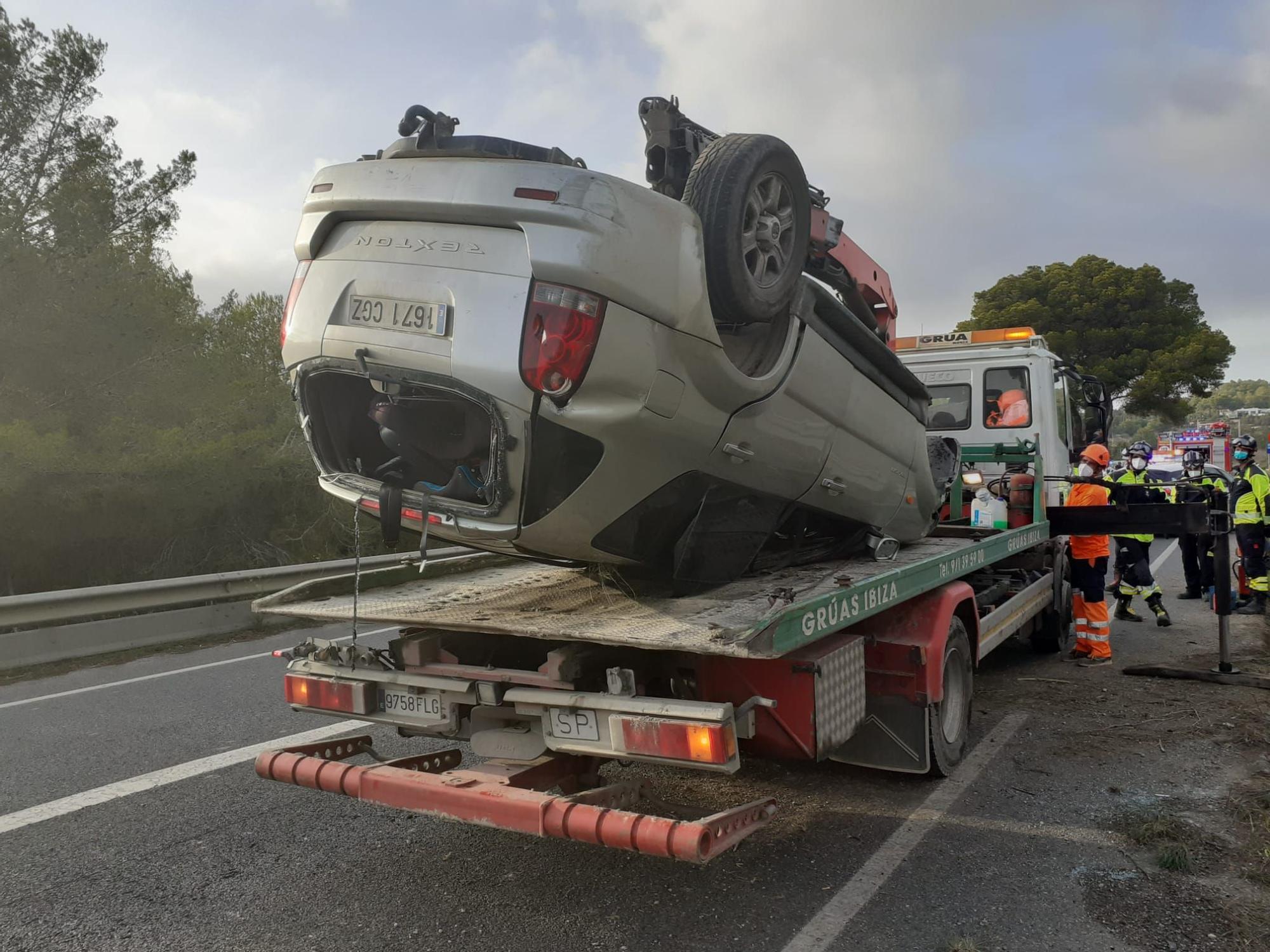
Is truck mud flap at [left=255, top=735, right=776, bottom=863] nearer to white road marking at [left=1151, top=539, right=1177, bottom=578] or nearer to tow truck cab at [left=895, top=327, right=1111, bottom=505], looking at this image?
tow truck cab at [left=895, top=327, right=1111, bottom=505]

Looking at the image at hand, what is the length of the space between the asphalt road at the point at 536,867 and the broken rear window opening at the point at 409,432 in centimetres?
149

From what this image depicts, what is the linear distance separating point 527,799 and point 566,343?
1.50 meters

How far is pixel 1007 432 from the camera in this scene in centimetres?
820

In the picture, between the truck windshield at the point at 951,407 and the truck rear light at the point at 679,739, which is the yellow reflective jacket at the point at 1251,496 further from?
the truck rear light at the point at 679,739

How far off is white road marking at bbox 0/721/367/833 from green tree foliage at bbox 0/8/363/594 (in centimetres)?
633

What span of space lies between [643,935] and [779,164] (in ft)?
9.68

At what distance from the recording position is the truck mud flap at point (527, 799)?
278 cm

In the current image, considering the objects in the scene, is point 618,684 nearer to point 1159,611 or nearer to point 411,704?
point 411,704

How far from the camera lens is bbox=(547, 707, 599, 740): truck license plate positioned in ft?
10.2

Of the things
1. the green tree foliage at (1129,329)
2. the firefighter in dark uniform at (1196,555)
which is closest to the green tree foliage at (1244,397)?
the green tree foliage at (1129,329)

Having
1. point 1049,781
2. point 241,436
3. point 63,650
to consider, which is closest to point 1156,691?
point 1049,781

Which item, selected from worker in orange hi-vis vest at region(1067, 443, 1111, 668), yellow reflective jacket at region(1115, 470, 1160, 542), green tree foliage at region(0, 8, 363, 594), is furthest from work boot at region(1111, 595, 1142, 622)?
green tree foliage at region(0, 8, 363, 594)

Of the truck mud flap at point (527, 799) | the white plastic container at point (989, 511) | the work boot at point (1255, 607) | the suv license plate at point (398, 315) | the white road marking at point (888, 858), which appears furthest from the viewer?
the work boot at point (1255, 607)

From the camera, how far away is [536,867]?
3.65 m
